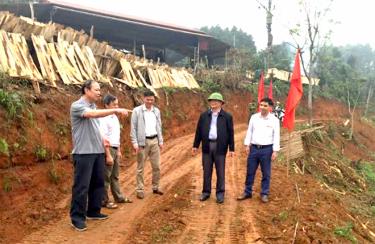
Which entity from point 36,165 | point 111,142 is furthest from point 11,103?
point 111,142

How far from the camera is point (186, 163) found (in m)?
11.0

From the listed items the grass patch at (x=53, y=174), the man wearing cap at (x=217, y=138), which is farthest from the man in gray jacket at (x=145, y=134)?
the grass patch at (x=53, y=174)

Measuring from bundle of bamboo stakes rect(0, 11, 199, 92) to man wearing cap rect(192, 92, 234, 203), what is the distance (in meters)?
4.05

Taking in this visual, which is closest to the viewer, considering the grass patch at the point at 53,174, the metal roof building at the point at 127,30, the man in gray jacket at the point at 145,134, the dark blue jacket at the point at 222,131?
the dark blue jacket at the point at 222,131

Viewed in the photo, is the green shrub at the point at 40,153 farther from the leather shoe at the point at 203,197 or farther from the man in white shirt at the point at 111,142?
the leather shoe at the point at 203,197

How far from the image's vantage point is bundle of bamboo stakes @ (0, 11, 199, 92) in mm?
9672

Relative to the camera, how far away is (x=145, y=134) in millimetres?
7312

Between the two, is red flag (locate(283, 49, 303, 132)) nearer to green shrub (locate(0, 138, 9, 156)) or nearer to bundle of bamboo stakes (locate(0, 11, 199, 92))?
green shrub (locate(0, 138, 9, 156))

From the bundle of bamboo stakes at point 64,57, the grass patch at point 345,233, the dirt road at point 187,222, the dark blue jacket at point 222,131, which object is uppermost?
the bundle of bamboo stakes at point 64,57

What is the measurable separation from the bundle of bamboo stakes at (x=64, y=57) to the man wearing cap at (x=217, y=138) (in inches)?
160

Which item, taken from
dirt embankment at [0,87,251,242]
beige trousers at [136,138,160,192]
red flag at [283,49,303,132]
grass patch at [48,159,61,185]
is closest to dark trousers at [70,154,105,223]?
dirt embankment at [0,87,251,242]

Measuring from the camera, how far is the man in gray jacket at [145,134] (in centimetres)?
727

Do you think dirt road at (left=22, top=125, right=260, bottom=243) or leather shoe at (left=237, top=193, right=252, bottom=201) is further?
leather shoe at (left=237, top=193, right=252, bottom=201)

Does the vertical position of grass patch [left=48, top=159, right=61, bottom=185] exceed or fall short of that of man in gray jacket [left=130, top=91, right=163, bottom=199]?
it falls short
